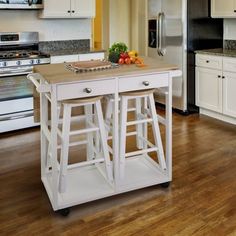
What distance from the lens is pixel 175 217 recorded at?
242cm

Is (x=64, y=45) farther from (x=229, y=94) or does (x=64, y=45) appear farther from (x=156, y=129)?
(x=156, y=129)

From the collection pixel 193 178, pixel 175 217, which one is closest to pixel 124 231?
pixel 175 217

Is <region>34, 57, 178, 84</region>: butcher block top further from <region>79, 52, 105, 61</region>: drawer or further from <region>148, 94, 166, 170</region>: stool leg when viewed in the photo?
<region>79, 52, 105, 61</region>: drawer

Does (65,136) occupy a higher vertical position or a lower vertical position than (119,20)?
lower

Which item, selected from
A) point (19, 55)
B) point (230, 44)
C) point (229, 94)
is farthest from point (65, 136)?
point (230, 44)

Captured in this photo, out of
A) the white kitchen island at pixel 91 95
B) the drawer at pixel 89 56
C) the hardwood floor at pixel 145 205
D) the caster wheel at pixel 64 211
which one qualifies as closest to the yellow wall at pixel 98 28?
the drawer at pixel 89 56

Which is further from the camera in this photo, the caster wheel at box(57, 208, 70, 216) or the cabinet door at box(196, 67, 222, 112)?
the cabinet door at box(196, 67, 222, 112)

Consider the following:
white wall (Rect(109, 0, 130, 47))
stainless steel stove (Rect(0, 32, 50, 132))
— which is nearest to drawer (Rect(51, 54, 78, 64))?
stainless steel stove (Rect(0, 32, 50, 132))

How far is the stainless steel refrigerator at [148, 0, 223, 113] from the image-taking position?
183 inches

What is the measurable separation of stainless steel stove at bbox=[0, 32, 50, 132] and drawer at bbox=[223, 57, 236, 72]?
7.05 feet

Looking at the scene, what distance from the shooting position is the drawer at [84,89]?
229 cm

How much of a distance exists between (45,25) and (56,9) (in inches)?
14.2

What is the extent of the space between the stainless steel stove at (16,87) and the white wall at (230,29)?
2.50m

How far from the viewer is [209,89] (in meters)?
4.68
